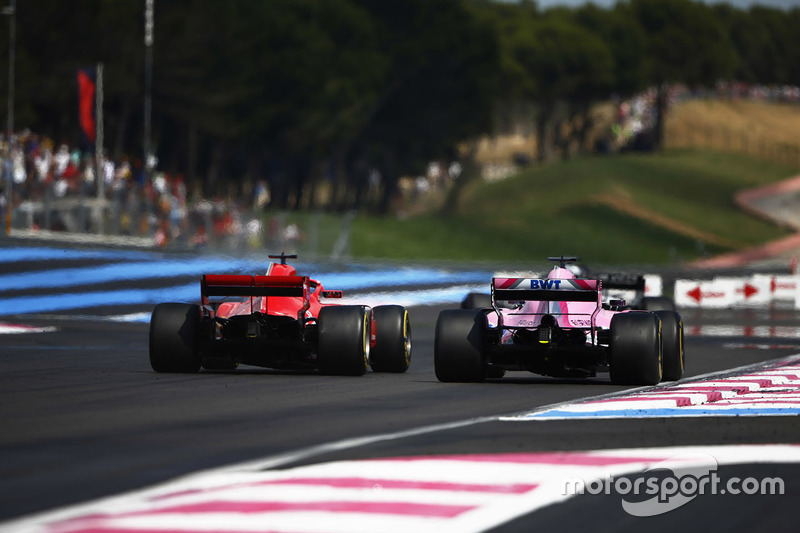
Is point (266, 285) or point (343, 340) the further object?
point (266, 285)

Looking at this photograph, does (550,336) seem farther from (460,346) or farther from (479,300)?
(479,300)

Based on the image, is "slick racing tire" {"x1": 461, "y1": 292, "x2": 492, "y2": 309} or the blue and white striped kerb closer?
the blue and white striped kerb

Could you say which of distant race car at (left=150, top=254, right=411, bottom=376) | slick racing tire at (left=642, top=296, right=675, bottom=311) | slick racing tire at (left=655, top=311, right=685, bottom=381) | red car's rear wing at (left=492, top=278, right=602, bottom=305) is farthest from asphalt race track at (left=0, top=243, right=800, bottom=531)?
slick racing tire at (left=642, top=296, right=675, bottom=311)

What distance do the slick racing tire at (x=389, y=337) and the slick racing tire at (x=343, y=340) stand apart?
78 centimetres

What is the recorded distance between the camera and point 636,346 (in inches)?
616

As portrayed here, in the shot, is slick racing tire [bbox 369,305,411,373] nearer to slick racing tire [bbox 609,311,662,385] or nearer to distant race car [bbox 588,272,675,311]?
slick racing tire [bbox 609,311,662,385]

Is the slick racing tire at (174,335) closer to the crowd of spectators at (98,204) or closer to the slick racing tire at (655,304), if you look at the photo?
the slick racing tire at (655,304)

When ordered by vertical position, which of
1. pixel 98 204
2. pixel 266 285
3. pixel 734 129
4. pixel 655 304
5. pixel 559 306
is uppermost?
pixel 734 129

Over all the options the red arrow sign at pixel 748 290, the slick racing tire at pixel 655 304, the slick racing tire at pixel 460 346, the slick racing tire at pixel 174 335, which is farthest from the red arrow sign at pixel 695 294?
the slick racing tire at pixel 174 335

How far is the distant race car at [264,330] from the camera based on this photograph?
16.5 metres

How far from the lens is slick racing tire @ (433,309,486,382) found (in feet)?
52.1

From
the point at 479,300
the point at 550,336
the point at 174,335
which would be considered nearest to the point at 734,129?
the point at 479,300

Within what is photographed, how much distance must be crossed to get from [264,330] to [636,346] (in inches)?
157

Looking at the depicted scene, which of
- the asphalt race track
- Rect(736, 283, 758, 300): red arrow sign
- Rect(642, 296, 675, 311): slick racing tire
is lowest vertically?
the asphalt race track
